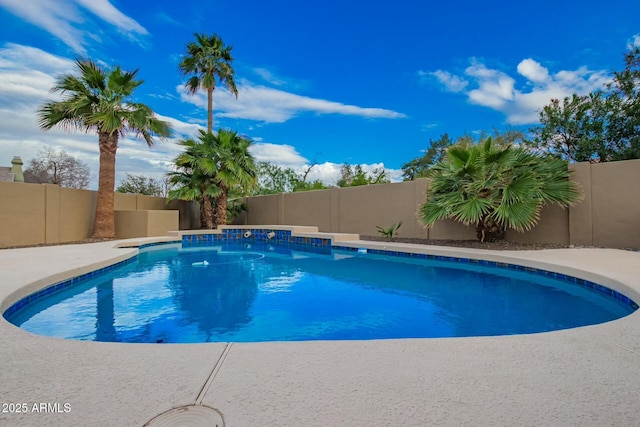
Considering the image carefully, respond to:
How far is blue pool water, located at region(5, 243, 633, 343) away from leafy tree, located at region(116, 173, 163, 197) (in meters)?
18.0

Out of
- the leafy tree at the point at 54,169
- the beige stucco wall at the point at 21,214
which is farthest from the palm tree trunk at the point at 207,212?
the leafy tree at the point at 54,169

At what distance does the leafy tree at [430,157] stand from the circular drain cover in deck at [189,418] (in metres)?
23.1

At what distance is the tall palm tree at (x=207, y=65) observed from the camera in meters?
16.1

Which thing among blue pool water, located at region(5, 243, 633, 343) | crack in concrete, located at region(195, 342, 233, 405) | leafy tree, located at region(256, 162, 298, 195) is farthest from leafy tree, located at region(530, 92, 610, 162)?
leafy tree, located at region(256, 162, 298, 195)

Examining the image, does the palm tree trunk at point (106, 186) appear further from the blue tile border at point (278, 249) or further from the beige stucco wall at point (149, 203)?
the beige stucco wall at point (149, 203)

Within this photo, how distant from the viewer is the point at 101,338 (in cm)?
335

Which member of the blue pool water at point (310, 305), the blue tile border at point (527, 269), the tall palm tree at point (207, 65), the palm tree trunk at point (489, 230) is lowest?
the blue pool water at point (310, 305)

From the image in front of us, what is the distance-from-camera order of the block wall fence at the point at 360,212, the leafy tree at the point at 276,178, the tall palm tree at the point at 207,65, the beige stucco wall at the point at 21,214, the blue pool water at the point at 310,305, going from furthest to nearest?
the leafy tree at the point at 276,178
the tall palm tree at the point at 207,65
the beige stucco wall at the point at 21,214
the block wall fence at the point at 360,212
the blue pool water at the point at 310,305

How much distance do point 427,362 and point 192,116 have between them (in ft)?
65.5

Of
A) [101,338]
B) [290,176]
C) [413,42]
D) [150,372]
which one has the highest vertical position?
[413,42]

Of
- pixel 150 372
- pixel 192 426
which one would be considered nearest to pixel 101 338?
pixel 150 372

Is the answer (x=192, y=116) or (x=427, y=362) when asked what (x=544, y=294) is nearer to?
(x=427, y=362)

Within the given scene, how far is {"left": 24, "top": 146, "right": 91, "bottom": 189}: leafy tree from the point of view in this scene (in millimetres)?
21297

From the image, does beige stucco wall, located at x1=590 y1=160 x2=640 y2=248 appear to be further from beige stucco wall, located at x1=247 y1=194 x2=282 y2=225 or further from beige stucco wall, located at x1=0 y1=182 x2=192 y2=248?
beige stucco wall, located at x1=0 y1=182 x2=192 y2=248
